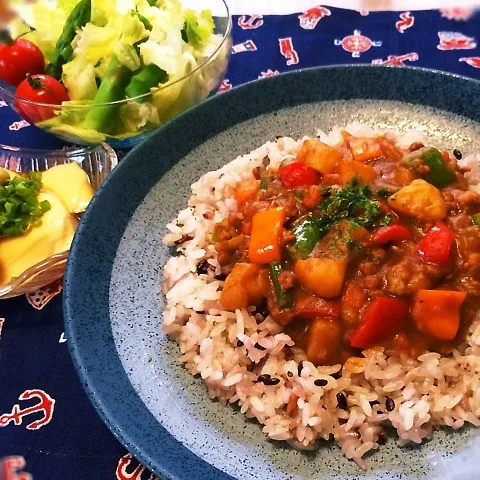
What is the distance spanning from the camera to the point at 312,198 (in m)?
3.07

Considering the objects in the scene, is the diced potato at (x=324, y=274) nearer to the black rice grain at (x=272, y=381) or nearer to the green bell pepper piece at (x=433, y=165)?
the black rice grain at (x=272, y=381)

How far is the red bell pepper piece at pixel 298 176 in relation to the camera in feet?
10.7

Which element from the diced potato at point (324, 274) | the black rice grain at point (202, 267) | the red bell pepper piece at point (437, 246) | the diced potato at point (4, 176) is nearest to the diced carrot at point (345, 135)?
the red bell pepper piece at point (437, 246)

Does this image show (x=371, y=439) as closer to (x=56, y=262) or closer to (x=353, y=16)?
(x=56, y=262)

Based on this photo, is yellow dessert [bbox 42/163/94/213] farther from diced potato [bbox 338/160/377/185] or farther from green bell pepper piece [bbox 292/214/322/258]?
diced potato [bbox 338/160/377/185]

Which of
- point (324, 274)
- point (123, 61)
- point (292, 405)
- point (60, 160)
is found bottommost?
point (292, 405)

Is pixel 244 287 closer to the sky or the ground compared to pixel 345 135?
closer to the ground

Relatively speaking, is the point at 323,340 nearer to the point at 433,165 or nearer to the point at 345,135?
the point at 433,165

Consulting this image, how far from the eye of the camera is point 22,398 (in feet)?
10.1

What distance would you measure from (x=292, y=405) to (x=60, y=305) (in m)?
1.56

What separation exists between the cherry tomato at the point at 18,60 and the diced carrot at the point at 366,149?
252 centimetres

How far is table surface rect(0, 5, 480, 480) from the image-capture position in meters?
2.82

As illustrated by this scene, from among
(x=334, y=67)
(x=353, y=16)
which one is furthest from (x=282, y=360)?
(x=353, y=16)

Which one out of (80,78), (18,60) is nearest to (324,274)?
(80,78)
